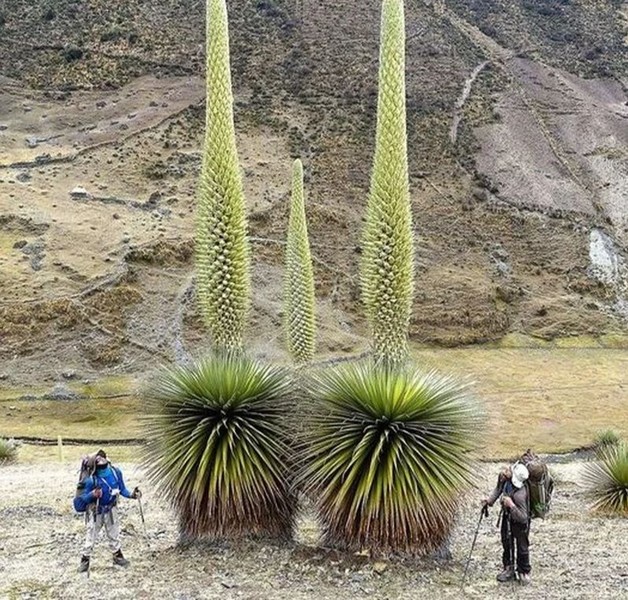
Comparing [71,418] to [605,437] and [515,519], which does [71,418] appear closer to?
[605,437]

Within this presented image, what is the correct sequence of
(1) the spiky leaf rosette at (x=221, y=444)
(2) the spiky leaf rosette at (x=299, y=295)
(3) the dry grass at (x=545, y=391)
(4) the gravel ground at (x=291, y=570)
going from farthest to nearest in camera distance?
(3) the dry grass at (x=545, y=391) → (2) the spiky leaf rosette at (x=299, y=295) → (1) the spiky leaf rosette at (x=221, y=444) → (4) the gravel ground at (x=291, y=570)

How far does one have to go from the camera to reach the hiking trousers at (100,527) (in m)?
8.49

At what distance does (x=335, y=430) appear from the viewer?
294 inches

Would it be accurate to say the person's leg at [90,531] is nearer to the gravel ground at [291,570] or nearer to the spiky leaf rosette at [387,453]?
the gravel ground at [291,570]

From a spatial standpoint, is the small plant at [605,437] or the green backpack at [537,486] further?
the small plant at [605,437]

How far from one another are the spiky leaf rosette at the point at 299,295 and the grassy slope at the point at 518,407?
983 cm

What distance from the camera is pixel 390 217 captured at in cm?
763

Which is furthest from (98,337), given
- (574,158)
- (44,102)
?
(574,158)

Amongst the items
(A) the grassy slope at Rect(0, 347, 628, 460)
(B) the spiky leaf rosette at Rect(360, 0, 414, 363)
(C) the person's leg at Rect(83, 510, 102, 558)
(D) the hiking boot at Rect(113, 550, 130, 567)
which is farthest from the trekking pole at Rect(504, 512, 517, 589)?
(A) the grassy slope at Rect(0, 347, 628, 460)

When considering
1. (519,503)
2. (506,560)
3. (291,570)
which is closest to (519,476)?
(519,503)

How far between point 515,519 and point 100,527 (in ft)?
14.2

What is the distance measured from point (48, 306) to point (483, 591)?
29.2 m

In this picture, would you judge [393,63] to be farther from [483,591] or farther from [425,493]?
[483,591]

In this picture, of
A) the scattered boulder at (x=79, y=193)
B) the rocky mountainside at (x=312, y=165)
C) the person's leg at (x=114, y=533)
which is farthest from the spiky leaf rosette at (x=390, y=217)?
the scattered boulder at (x=79, y=193)
